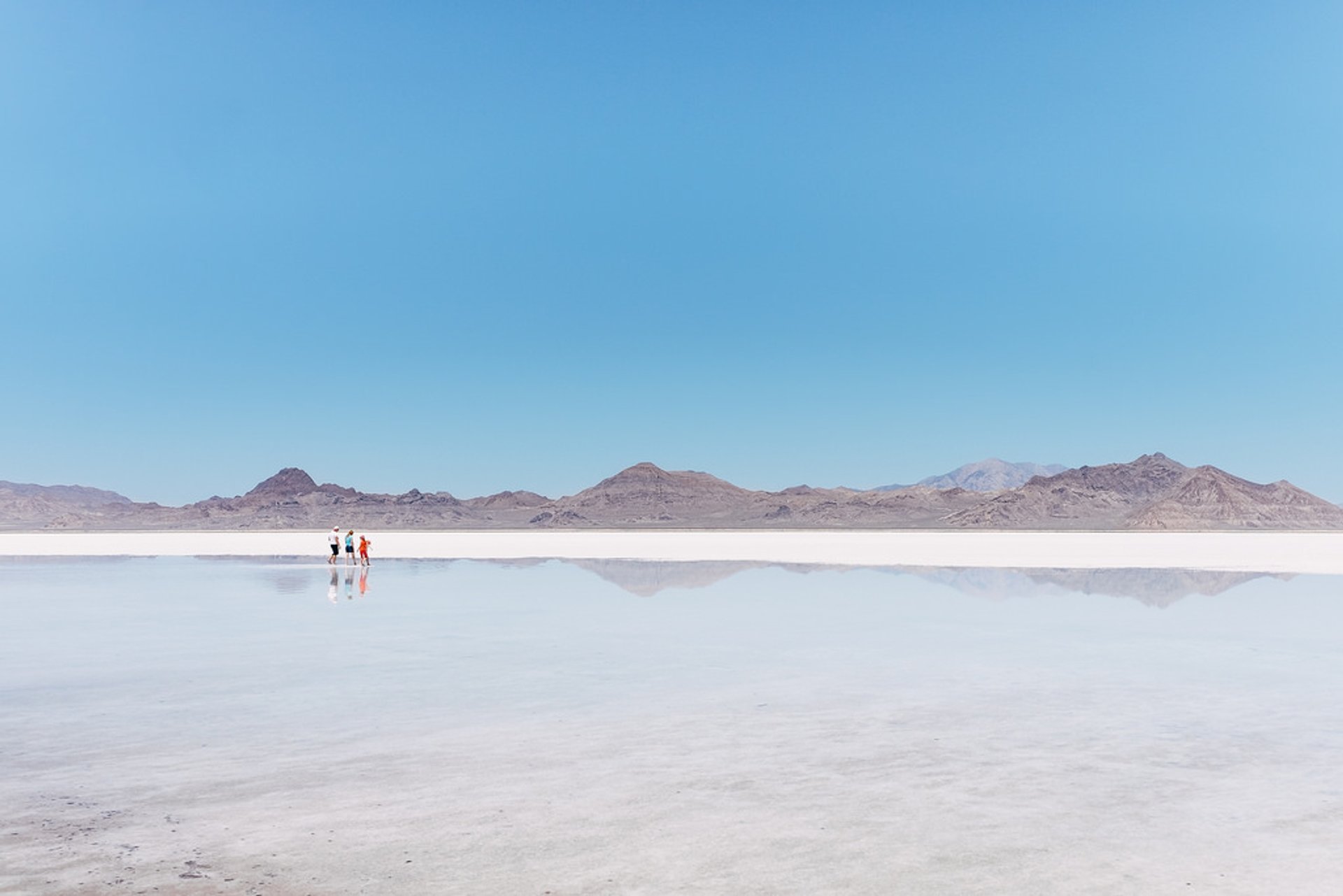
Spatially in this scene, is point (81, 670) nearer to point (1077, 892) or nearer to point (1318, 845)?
point (1077, 892)

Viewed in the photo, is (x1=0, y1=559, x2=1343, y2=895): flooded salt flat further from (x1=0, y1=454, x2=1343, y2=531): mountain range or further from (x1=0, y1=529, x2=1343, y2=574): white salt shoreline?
(x1=0, y1=454, x2=1343, y2=531): mountain range

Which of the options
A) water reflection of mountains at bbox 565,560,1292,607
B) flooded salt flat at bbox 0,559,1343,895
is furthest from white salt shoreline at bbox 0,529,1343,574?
flooded salt flat at bbox 0,559,1343,895

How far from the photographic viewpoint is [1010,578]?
25.8 meters

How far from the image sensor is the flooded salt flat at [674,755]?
5.44 meters

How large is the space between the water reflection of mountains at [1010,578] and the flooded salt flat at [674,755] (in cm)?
472

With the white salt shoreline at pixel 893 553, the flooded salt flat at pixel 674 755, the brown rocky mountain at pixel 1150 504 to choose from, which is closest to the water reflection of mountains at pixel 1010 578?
the white salt shoreline at pixel 893 553

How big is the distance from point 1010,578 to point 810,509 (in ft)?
444

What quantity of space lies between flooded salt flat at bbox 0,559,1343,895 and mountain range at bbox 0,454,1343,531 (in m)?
102

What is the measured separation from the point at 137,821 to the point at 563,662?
21.2ft

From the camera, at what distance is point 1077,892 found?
504cm

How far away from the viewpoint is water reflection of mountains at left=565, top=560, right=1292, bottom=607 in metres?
21.6

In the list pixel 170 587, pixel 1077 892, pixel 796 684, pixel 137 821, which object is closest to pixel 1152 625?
pixel 796 684

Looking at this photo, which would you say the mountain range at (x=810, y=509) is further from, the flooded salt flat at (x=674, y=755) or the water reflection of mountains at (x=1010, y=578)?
the flooded salt flat at (x=674, y=755)

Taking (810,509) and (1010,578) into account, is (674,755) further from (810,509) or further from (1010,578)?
(810,509)
